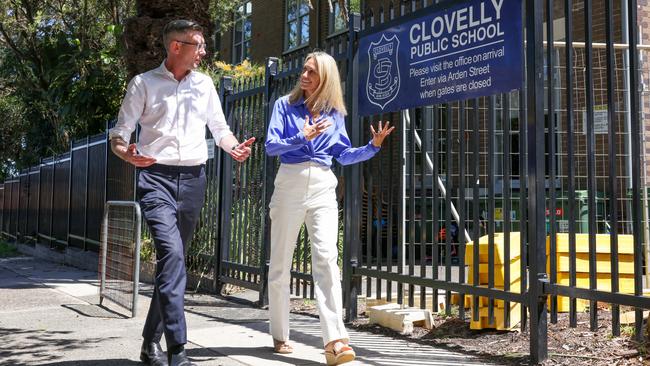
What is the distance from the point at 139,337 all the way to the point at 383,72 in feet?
9.71

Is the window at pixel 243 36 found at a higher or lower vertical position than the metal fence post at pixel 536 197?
higher

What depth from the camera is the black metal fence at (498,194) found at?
4.58m

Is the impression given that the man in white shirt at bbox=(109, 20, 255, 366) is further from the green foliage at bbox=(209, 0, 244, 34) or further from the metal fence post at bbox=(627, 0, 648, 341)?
the green foliage at bbox=(209, 0, 244, 34)

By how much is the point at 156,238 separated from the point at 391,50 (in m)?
2.71

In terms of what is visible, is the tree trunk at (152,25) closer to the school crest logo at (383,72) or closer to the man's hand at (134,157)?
the school crest logo at (383,72)

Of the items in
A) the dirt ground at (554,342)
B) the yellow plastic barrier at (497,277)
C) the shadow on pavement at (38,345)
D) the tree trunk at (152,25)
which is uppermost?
the tree trunk at (152,25)

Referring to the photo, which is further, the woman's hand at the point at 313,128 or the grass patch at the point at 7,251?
the grass patch at the point at 7,251

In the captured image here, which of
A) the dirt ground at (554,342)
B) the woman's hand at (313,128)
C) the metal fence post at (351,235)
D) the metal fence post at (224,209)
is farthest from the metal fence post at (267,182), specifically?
the woman's hand at (313,128)

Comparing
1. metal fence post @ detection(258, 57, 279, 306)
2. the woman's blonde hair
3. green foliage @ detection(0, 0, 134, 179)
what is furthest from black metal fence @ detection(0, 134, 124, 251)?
the woman's blonde hair

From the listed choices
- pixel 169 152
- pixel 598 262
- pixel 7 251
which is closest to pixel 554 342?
pixel 598 262

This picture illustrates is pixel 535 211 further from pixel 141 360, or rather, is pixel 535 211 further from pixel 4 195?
pixel 4 195

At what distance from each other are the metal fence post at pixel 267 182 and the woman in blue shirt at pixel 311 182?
8.50ft

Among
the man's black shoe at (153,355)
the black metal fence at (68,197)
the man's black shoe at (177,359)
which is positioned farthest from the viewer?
the black metal fence at (68,197)

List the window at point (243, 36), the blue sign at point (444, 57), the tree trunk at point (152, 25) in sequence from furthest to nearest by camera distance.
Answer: the window at point (243, 36)
the tree trunk at point (152, 25)
the blue sign at point (444, 57)
